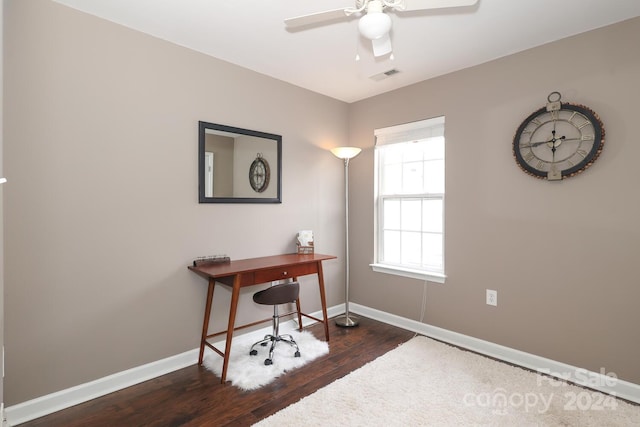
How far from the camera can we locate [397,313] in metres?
3.50

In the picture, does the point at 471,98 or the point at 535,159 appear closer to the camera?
the point at 535,159

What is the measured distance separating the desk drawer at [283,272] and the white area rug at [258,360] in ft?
2.15

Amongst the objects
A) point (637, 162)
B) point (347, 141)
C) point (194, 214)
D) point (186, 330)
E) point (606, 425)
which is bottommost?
point (606, 425)

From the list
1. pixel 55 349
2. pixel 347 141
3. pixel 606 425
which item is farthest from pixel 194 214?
pixel 606 425

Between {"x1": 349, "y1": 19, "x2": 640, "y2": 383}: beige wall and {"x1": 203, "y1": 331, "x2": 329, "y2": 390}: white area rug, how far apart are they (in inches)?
43.5

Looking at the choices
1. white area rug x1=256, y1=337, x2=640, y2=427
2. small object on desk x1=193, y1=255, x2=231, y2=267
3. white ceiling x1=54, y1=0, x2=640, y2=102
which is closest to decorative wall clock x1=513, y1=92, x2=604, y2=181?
white ceiling x1=54, y1=0, x2=640, y2=102

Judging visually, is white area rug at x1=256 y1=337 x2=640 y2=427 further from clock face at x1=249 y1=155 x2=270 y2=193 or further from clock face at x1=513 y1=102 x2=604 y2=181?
clock face at x1=249 y1=155 x2=270 y2=193

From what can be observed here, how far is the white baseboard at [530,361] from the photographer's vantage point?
2.22 m

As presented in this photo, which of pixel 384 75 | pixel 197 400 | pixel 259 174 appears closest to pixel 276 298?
pixel 197 400

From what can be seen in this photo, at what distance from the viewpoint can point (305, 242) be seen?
3348 millimetres

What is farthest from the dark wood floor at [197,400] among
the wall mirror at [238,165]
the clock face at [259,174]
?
the clock face at [259,174]

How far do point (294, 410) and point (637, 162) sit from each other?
275 cm

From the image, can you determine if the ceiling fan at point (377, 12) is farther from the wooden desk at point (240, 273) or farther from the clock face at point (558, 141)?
the wooden desk at point (240, 273)

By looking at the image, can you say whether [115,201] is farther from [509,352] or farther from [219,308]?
[509,352]
